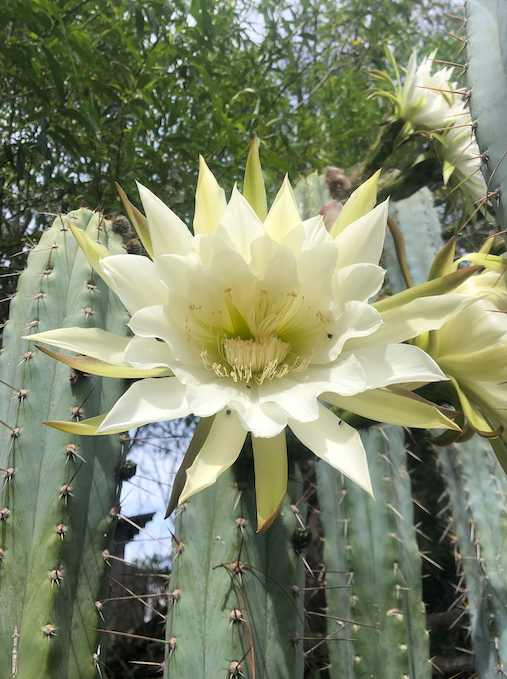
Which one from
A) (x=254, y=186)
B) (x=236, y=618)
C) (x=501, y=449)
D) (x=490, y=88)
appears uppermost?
(x=490, y=88)

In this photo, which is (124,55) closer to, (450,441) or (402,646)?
(450,441)

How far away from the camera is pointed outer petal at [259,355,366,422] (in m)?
0.47

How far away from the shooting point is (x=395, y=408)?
0.51 m

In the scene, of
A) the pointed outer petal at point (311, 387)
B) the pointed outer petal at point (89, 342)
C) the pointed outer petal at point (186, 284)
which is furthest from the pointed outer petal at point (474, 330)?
the pointed outer petal at point (89, 342)

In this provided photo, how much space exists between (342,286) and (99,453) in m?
0.47

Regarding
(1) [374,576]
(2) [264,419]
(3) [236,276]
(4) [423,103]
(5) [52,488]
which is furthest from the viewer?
(4) [423,103]

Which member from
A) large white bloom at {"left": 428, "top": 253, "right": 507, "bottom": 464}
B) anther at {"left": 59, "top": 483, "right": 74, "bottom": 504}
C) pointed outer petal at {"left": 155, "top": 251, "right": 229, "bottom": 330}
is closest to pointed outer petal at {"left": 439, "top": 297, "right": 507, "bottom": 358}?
large white bloom at {"left": 428, "top": 253, "right": 507, "bottom": 464}

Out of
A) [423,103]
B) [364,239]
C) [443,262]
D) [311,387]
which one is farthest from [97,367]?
[423,103]

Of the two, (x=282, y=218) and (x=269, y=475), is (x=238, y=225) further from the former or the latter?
(x=269, y=475)

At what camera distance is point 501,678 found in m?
0.92

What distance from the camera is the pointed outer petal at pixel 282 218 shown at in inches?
23.2

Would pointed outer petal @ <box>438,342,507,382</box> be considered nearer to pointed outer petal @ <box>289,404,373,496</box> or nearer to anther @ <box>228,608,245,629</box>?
pointed outer petal @ <box>289,404,373,496</box>

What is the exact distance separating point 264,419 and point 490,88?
1.94ft

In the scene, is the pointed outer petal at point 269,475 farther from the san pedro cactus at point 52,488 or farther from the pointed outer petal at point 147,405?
the san pedro cactus at point 52,488
